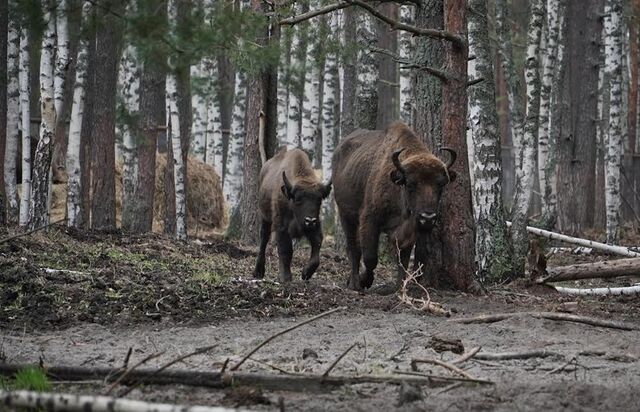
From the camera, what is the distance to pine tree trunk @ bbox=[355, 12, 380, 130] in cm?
1739

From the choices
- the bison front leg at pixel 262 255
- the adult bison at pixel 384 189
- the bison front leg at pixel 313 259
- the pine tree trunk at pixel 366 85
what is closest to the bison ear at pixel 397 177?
the adult bison at pixel 384 189

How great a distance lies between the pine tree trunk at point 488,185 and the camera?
12945mm

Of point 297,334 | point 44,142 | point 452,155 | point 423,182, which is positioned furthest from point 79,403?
point 44,142

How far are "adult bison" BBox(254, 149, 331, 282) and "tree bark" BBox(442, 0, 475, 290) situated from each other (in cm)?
249

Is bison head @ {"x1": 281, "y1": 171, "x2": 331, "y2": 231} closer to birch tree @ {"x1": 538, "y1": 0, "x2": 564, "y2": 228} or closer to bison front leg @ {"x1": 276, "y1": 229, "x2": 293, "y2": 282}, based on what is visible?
bison front leg @ {"x1": 276, "y1": 229, "x2": 293, "y2": 282}

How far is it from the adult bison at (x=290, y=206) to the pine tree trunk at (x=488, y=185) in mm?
2105

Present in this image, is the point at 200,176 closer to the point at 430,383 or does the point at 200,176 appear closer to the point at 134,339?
the point at 134,339

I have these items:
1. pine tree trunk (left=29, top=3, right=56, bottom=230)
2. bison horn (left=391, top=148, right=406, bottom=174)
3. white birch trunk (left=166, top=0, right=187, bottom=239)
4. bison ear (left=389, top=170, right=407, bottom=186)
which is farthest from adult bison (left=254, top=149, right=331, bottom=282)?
white birch trunk (left=166, top=0, right=187, bottom=239)

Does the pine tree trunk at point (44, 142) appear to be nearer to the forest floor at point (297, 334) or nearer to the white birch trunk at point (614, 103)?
the forest floor at point (297, 334)

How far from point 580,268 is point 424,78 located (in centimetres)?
307

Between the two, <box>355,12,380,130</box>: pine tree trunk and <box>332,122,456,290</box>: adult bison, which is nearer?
<box>332,122,456,290</box>: adult bison

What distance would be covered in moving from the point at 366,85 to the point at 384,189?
593 centimetres

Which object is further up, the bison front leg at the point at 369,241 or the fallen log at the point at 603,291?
the bison front leg at the point at 369,241

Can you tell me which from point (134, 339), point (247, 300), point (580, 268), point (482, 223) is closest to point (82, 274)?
point (247, 300)
